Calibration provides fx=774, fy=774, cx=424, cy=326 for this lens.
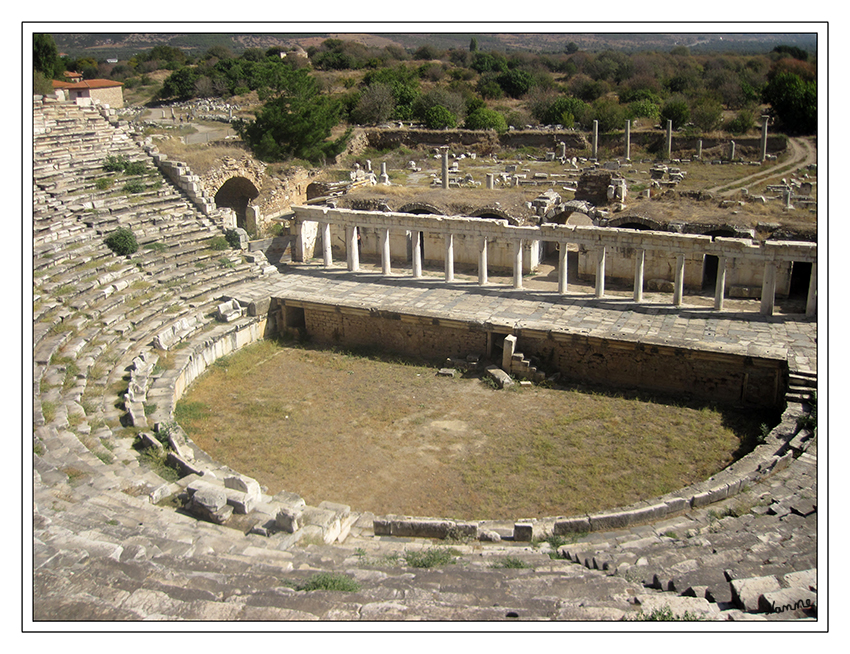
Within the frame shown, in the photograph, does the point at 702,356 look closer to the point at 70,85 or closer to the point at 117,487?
the point at 117,487

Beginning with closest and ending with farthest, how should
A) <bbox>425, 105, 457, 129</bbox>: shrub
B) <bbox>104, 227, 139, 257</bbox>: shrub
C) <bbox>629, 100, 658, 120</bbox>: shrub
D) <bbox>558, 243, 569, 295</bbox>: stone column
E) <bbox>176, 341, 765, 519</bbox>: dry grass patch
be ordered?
<bbox>176, 341, 765, 519</bbox>: dry grass patch
<bbox>558, 243, 569, 295</bbox>: stone column
<bbox>104, 227, 139, 257</bbox>: shrub
<bbox>425, 105, 457, 129</bbox>: shrub
<bbox>629, 100, 658, 120</bbox>: shrub

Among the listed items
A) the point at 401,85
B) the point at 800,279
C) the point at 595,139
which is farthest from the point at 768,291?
the point at 401,85

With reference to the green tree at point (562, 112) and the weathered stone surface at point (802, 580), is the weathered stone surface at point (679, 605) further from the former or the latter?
the green tree at point (562, 112)

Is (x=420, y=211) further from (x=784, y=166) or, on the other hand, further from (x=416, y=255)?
(x=784, y=166)

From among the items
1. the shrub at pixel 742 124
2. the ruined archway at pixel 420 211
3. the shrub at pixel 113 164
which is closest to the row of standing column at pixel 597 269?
the ruined archway at pixel 420 211

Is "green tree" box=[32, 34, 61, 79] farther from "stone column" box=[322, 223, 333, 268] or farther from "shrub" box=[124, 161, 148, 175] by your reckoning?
"stone column" box=[322, 223, 333, 268]

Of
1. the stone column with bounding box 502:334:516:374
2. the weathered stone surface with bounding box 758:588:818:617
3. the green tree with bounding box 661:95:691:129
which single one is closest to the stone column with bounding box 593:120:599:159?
the green tree with bounding box 661:95:691:129
